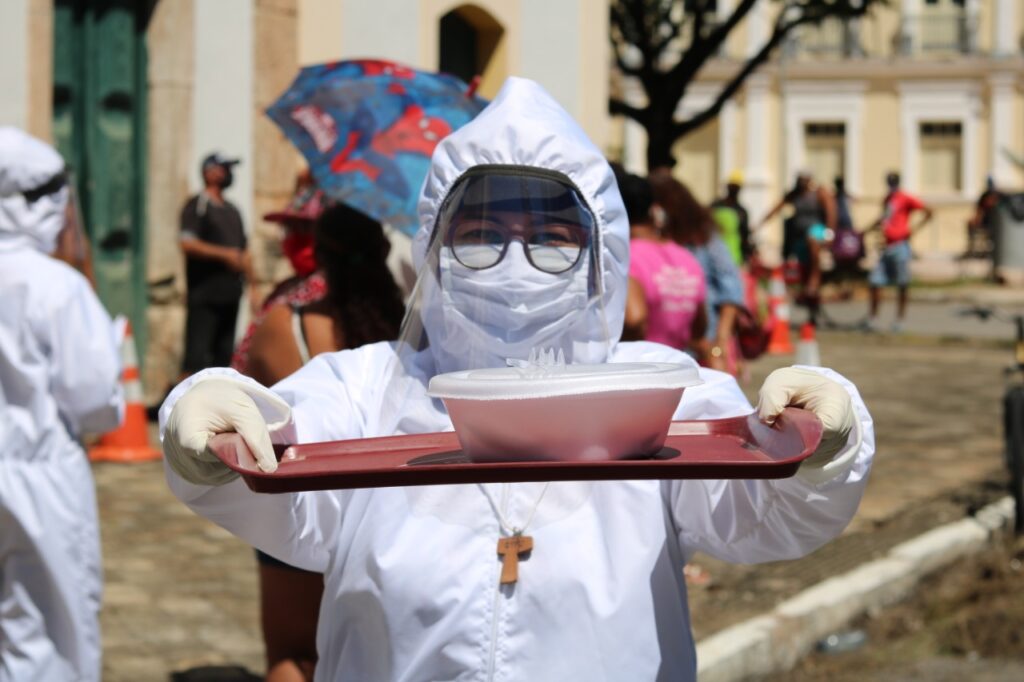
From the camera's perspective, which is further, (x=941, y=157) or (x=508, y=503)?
(x=941, y=157)

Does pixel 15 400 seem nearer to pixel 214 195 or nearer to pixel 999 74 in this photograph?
pixel 214 195

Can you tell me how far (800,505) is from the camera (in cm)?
248

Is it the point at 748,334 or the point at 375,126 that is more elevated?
the point at 375,126

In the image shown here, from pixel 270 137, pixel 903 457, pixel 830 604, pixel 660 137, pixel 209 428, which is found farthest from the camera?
pixel 660 137

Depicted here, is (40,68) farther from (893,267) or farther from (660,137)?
(660,137)

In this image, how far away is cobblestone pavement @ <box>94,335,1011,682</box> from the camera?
6031mm

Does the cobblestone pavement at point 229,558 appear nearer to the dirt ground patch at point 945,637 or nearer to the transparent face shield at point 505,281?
the dirt ground patch at point 945,637

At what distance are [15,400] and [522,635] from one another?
96.4 inches

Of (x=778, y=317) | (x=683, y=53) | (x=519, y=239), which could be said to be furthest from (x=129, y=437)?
(x=683, y=53)

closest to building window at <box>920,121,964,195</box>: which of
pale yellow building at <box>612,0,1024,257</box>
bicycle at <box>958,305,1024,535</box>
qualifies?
pale yellow building at <box>612,0,1024,257</box>

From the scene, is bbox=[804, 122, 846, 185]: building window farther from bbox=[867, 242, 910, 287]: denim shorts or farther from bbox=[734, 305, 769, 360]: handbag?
bbox=[734, 305, 769, 360]: handbag

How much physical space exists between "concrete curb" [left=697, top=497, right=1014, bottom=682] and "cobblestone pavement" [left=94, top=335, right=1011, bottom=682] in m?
0.16

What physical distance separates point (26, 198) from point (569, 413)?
9.69ft

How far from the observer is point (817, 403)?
90.1 inches
